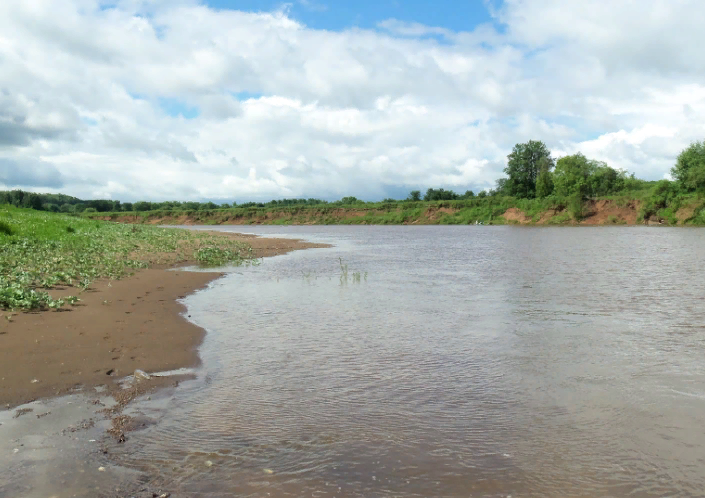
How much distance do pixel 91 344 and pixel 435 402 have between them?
17.2 ft

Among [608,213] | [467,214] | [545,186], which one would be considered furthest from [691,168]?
[467,214]

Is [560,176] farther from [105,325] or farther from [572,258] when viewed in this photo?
[105,325]

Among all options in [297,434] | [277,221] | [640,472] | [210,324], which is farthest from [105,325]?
[277,221]

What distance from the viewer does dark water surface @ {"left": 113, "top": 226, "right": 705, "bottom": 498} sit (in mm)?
4738

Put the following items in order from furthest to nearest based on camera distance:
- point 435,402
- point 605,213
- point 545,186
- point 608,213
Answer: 1. point 545,186
2. point 605,213
3. point 608,213
4. point 435,402

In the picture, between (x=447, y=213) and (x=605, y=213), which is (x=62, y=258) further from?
(x=447, y=213)

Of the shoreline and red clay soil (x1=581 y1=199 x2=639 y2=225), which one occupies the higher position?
red clay soil (x1=581 y1=199 x2=639 y2=225)

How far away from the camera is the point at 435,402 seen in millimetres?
6586

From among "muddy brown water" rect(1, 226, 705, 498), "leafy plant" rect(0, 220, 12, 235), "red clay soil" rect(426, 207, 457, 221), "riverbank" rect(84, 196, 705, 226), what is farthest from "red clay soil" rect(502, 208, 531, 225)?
"leafy plant" rect(0, 220, 12, 235)

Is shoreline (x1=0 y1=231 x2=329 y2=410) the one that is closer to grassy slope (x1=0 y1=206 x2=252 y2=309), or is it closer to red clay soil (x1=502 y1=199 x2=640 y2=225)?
grassy slope (x1=0 y1=206 x2=252 y2=309)

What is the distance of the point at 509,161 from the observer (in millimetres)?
108938

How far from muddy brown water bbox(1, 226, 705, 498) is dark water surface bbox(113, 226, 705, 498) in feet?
0.08

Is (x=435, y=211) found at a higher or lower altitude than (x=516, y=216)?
higher

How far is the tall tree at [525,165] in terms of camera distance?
107m
